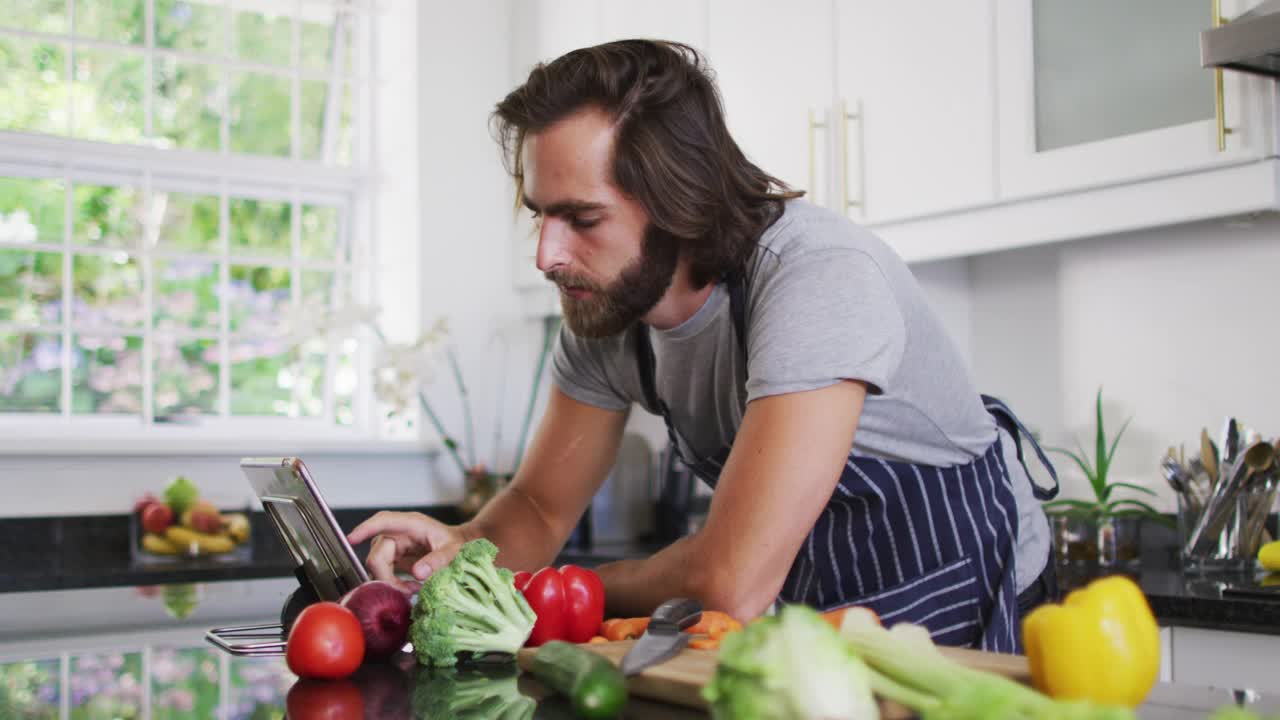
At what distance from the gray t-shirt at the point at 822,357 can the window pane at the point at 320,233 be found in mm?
2302

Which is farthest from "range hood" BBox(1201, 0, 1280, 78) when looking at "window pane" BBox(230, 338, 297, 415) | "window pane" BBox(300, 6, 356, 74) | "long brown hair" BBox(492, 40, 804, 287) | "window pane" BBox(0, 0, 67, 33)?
"window pane" BBox(0, 0, 67, 33)

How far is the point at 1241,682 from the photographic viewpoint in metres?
2.04

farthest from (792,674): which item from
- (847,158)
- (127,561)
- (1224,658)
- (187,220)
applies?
(187,220)

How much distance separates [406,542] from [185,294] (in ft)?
7.99

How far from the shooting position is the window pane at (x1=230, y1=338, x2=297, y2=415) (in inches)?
155

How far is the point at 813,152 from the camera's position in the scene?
2.93 meters

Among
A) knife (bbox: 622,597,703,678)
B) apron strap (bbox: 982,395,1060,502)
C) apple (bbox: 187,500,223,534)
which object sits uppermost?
apron strap (bbox: 982,395,1060,502)

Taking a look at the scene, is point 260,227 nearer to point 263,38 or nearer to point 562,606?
point 263,38

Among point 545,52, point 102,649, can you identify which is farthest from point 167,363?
point 102,649

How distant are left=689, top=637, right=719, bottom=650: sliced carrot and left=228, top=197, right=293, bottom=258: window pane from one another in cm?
316

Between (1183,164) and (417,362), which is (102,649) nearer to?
(1183,164)

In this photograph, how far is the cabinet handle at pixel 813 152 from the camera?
9.60 feet

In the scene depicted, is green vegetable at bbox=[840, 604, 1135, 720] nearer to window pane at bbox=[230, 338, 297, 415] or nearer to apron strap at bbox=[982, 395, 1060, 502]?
apron strap at bbox=[982, 395, 1060, 502]

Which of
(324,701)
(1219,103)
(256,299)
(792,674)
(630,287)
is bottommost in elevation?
(324,701)
